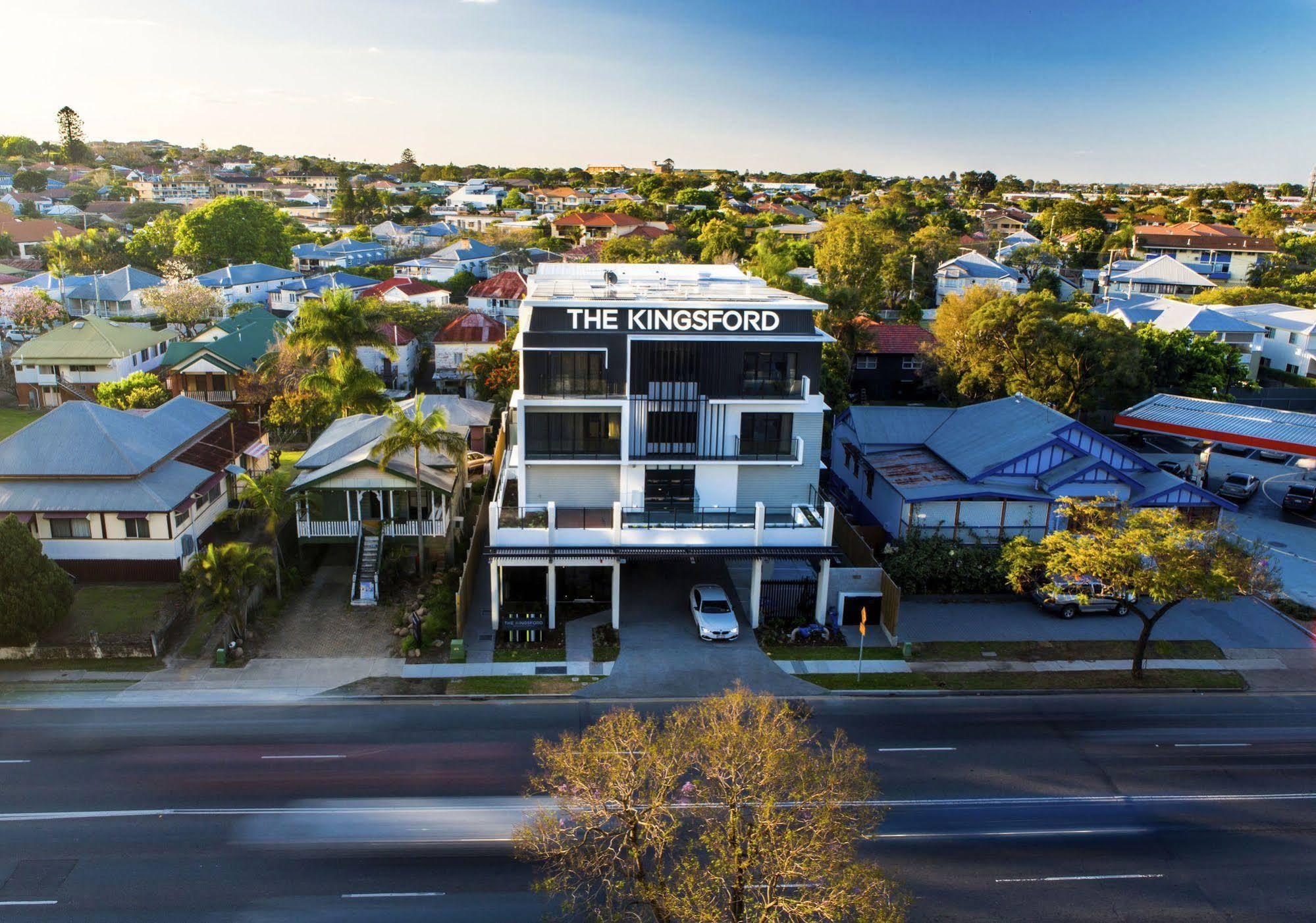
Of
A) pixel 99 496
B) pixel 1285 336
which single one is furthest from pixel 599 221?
pixel 99 496

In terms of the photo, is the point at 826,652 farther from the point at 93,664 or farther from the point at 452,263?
the point at 452,263

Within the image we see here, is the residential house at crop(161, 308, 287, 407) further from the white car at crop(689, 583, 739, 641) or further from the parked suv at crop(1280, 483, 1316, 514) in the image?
the parked suv at crop(1280, 483, 1316, 514)

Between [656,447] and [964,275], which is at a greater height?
[964,275]

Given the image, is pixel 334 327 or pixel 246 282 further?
pixel 246 282

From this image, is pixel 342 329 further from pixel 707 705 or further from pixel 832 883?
pixel 832 883

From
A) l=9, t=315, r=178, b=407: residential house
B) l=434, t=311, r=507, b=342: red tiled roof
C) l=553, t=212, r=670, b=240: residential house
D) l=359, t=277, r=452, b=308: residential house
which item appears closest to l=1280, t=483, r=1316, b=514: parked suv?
l=434, t=311, r=507, b=342: red tiled roof
